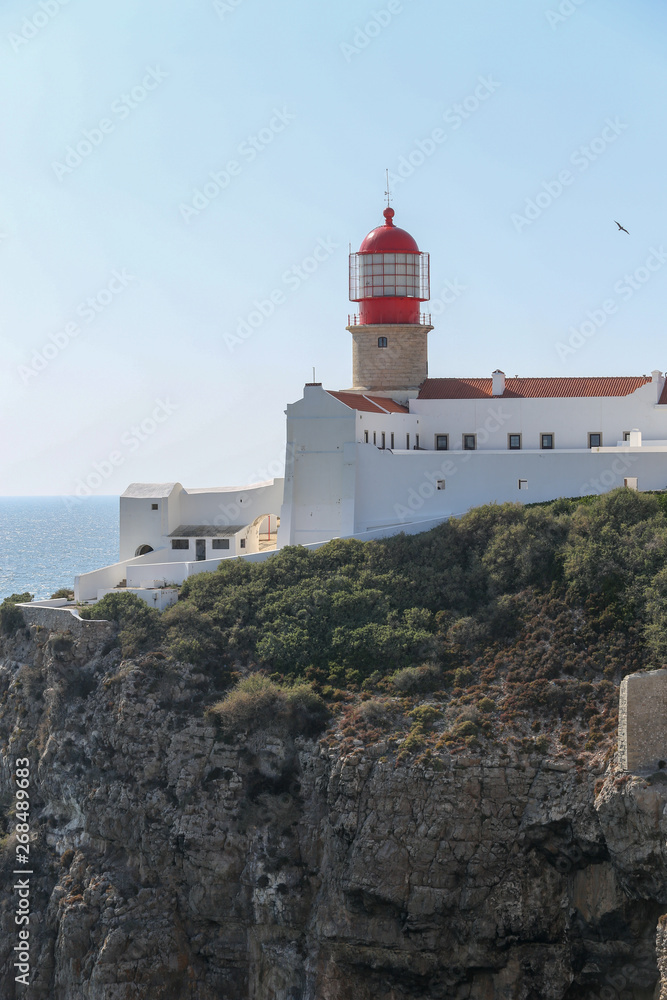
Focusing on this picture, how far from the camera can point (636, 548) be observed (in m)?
31.9

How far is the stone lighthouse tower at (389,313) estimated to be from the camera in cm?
4338

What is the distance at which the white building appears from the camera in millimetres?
37969

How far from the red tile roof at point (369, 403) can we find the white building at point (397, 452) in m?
0.10

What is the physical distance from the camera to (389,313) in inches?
1721

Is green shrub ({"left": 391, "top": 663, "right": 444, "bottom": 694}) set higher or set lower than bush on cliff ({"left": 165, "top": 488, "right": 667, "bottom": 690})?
lower

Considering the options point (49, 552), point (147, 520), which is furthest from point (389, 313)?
point (49, 552)

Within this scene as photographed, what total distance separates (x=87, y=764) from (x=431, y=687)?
10247 millimetres

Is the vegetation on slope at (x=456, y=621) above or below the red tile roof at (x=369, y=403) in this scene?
below

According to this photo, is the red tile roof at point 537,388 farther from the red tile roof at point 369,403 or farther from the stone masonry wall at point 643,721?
the stone masonry wall at point 643,721

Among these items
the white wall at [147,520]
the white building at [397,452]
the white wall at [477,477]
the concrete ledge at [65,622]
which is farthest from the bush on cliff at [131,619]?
the white wall at [477,477]

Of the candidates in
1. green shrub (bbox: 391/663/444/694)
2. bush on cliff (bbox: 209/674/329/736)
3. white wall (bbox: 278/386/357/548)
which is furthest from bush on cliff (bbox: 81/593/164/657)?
green shrub (bbox: 391/663/444/694)

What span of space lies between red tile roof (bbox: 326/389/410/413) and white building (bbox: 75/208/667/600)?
10 centimetres

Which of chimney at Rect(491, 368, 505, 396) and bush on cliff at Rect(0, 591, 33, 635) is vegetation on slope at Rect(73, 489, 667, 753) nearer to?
bush on cliff at Rect(0, 591, 33, 635)

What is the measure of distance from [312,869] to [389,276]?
23.5 m
